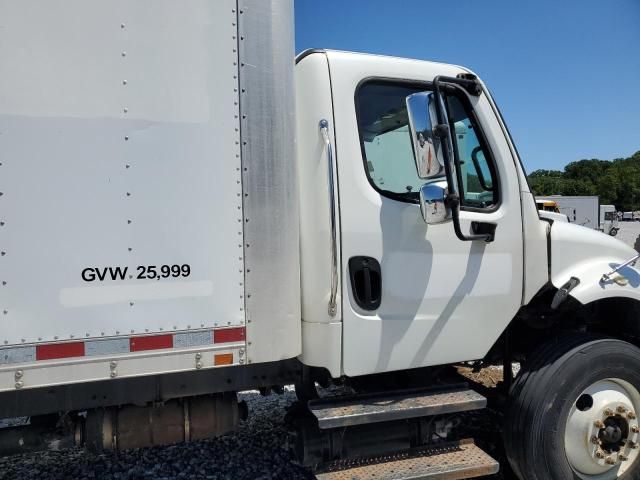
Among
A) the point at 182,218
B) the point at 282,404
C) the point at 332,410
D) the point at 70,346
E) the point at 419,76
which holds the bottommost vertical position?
the point at 282,404

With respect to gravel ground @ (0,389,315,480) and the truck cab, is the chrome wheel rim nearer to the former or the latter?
the truck cab

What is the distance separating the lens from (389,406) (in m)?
2.71

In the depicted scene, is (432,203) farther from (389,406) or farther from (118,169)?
(118,169)

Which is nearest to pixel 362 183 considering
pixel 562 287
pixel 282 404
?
pixel 562 287

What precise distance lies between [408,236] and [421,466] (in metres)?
1.24

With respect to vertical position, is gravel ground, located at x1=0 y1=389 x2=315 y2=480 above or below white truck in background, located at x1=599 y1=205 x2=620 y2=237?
below

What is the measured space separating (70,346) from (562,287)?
258 cm

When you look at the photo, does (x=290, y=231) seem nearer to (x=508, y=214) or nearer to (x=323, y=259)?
(x=323, y=259)

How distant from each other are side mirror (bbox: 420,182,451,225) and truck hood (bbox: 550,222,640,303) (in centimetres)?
94

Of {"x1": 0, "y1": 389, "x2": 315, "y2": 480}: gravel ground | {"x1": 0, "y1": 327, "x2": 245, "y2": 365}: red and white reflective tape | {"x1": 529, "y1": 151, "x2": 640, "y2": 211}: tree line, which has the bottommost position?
{"x1": 0, "y1": 389, "x2": 315, "y2": 480}: gravel ground

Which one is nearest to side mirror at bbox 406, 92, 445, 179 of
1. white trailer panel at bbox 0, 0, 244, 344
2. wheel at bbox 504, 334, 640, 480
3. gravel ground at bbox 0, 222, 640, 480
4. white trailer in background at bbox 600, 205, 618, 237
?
white trailer panel at bbox 0, 0, 244, 344

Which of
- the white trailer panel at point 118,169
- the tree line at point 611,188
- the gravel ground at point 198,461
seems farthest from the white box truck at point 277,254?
the tree line at point 611,188

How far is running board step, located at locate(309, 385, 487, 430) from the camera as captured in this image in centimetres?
258

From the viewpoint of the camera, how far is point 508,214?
290cm
